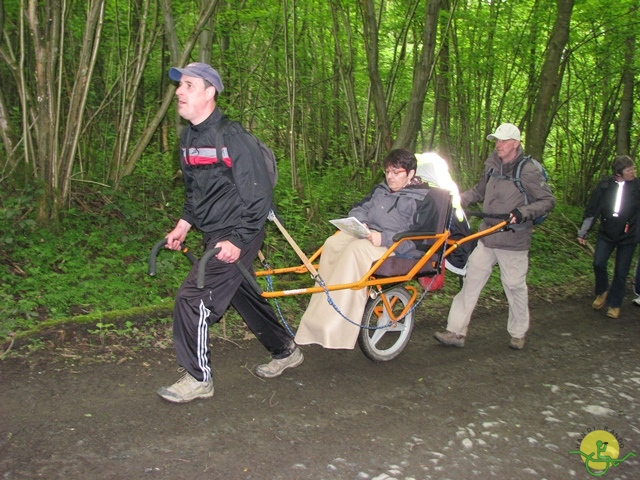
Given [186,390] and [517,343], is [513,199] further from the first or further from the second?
[186,390]

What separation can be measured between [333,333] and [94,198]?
526 centimetres

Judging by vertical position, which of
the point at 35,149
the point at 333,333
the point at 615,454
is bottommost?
the point at 615,454

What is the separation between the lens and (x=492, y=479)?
11.4 ft

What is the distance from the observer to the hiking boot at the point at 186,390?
162 inches

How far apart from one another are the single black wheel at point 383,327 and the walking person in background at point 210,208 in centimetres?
134

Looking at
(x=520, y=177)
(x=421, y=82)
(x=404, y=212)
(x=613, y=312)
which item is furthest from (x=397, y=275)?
(x=421, y=82)

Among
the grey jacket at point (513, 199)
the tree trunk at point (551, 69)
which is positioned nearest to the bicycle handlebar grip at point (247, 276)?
the grey jacket at point (513, 199)

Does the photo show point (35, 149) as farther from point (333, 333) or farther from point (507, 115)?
point (507, 115)

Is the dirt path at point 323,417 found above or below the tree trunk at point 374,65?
below

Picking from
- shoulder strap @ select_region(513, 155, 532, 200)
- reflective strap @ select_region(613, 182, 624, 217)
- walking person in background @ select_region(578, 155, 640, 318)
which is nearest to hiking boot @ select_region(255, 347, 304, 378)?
shoulder strap @ select_region(513, 155, 532, 200)

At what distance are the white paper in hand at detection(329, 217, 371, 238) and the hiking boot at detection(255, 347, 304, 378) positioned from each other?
3.59 ft

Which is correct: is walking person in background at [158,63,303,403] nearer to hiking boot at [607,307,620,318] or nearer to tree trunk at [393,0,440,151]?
tree trunk at [393,0,440,151]

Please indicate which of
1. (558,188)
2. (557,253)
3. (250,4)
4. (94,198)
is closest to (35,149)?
(94,198)

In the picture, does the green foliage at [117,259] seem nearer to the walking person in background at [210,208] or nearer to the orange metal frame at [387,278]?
the orange metal frame at [387,278]
